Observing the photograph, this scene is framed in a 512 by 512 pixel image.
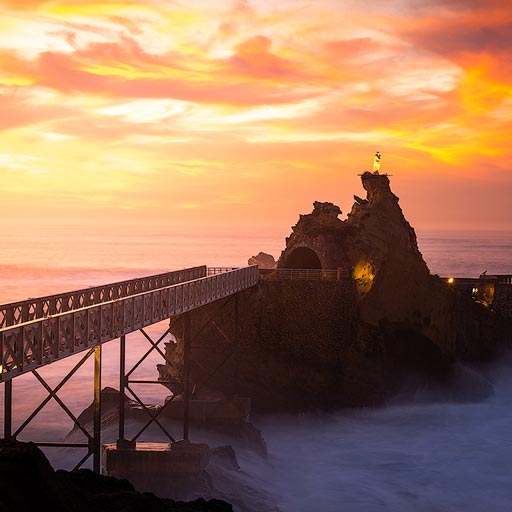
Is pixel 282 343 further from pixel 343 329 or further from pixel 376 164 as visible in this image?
pixel 376 164

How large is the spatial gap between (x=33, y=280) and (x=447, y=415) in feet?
401

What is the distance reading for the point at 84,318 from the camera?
87.4 feet

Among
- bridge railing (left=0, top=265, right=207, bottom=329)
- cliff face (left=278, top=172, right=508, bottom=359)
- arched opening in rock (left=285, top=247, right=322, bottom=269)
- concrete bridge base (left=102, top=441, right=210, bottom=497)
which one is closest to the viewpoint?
bridge railing (left=0, top=265, right=207, bottom=329)

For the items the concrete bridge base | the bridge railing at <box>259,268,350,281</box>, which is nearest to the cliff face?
the bridge railing at <box>259,268,350,281</box>

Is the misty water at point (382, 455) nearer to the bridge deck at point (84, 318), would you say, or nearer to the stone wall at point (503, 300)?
the stone wall at point (503, 300)

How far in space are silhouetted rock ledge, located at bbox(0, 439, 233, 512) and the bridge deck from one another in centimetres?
332

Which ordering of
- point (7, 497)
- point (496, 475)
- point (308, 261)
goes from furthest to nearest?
point (308, 261) < point (496, 475) < point (7, 497)

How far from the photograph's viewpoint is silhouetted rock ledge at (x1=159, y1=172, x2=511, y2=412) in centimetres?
5058

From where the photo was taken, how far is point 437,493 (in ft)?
130

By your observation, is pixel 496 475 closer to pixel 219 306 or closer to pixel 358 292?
pixel 358 292

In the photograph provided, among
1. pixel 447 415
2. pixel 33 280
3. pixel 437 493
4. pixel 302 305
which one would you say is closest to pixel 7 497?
pixel 437 493

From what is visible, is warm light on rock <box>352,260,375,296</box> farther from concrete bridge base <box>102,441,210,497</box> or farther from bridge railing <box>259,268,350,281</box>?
concrete bridge base <box>102,441,210,497</box>

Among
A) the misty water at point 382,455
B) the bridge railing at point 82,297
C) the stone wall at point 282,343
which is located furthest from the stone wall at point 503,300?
the bridge railing at point 82,297

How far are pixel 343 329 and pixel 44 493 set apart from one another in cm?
3409
